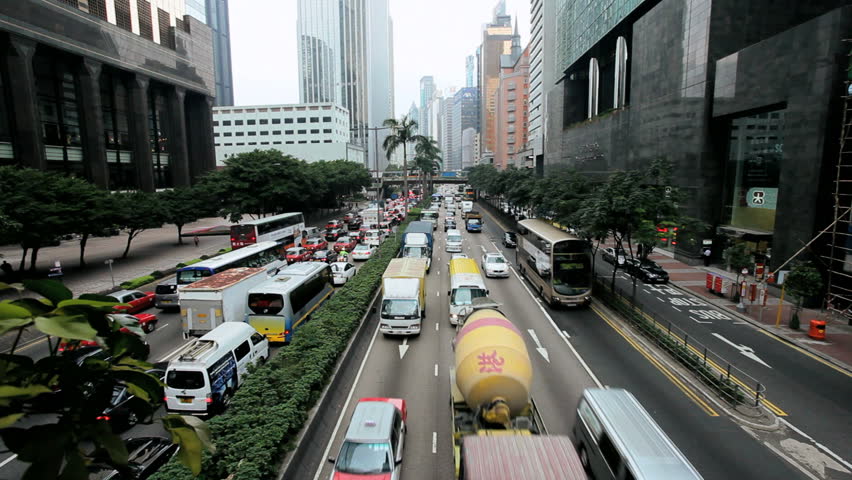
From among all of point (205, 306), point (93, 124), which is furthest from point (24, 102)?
point (205, 306)

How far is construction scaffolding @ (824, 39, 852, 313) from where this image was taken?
23203 millimetres

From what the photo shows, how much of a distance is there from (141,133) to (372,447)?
67.4 meters

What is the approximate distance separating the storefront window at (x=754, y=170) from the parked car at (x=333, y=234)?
128 ft

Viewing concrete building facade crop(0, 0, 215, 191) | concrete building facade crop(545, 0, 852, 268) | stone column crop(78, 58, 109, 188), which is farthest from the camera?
stone column crop(78, 58, 109, 188)

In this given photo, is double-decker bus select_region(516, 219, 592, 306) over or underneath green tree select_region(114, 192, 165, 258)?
Result: underneath

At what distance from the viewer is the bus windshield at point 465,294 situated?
22.0 m

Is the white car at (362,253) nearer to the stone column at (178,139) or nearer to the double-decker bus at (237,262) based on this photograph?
the double-decker bus at (237,262)

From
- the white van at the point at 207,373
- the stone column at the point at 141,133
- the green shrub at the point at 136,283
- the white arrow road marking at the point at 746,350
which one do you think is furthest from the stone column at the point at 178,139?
the white arrow road marking at the point at 746,350

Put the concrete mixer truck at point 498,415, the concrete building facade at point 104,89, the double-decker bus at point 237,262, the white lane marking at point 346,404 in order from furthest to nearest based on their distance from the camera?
the concrete building facade at point 104,89
the double-decker bus at point 237,262
the white lane marking at point 346,404
the concrete mixer truck at point 498,415

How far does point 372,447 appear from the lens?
10539 millimetres

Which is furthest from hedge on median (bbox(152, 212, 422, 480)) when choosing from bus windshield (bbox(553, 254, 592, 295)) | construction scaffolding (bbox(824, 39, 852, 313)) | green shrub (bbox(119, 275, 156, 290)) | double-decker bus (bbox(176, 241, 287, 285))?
construction scaffolding (bbox(824, 39, 852, 313))

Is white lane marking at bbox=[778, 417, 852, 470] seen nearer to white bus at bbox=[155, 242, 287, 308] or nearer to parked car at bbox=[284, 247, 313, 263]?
white bus at bbox=[155, 242, 287, 308]

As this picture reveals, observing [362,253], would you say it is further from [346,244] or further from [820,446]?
[820,446]

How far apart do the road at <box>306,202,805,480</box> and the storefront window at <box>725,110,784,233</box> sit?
743 inches
